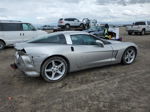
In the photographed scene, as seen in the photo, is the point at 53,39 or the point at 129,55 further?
the point at 129,55

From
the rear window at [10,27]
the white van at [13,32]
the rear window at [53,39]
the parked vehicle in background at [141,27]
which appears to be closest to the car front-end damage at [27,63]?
the rear window at [53,39]

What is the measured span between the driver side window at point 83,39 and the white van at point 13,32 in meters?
6.27

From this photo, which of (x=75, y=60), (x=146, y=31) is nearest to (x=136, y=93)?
(x=75, y=60)

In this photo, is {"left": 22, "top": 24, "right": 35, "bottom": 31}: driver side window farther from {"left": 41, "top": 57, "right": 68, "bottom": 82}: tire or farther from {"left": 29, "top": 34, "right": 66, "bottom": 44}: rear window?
{"left": 41, "top": 57, "right": 68, "bottom": 82}: tire

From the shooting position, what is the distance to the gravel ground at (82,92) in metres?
2.98

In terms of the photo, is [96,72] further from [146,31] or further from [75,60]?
[146,31]

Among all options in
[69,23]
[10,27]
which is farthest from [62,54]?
[69,23]

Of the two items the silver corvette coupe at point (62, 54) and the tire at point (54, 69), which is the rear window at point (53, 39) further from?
the tire at point (54, 69)

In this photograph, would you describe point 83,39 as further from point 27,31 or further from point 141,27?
point 141,27

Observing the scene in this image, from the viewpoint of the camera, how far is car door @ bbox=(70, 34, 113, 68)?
4.48m

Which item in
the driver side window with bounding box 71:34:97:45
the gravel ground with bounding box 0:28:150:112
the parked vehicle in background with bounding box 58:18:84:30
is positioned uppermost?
the parked vehicle in background with bounding box 58:18:84:30

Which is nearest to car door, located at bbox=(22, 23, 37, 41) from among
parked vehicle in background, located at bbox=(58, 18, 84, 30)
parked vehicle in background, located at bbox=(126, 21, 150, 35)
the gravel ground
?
the gravel ground

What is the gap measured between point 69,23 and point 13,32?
12943mm

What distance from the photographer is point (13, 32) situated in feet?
31.4
